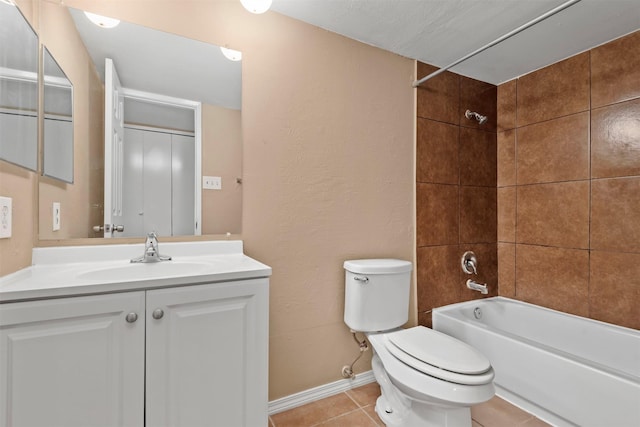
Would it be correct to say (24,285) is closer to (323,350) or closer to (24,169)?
(24,169)

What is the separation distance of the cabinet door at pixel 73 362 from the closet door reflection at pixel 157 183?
1.77 ft

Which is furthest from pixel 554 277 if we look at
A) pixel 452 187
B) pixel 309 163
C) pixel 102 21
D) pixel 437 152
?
pixel 102 21

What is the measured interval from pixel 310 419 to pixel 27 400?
1169 mm

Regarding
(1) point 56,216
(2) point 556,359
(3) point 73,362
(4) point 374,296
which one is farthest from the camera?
(4) point 374,296

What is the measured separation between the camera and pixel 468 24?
1632mm

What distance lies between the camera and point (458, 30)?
1.68 m

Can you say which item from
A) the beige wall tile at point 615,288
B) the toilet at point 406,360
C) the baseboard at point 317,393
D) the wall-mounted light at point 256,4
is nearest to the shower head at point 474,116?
the beige wall tile at point 615,288

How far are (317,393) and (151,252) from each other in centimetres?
118

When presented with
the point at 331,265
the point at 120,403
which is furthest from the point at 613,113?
the point at 120,403

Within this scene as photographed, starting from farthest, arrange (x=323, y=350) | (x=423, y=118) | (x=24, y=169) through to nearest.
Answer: (x=423, y=118) → (x=323, y=350) → (x=24, y=169)

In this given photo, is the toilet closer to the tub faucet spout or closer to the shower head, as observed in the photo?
the tub faucet spout

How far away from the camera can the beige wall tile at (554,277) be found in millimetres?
1908

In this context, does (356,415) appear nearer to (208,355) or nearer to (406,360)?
(406,360)

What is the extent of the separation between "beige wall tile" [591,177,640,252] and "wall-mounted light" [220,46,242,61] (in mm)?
2298
